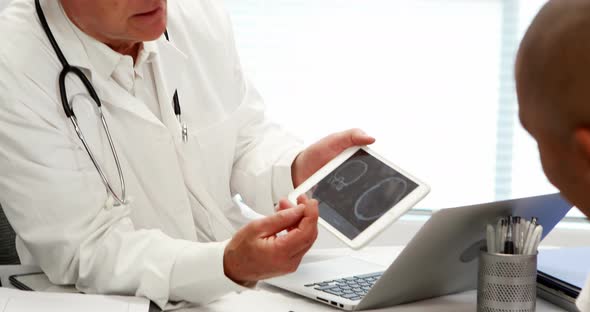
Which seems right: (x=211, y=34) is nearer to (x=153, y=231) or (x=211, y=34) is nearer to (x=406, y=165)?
(x=153, y=231)

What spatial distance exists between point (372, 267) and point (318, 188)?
26 cm

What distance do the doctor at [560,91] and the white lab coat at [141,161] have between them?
2.20 ft

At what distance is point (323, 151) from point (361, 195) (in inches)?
15.5

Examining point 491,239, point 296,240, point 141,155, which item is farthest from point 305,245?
point 141,155

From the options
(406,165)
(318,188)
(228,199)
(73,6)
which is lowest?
(406,165)

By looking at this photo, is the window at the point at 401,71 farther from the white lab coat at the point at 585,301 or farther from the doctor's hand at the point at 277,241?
the white lab coat at the point at 585,301

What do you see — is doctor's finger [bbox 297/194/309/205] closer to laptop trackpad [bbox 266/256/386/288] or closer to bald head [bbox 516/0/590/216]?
laptop trackpad [bbox 266/256/386/288]

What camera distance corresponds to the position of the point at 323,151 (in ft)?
5.97

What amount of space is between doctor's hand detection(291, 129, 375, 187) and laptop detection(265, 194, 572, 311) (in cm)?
23

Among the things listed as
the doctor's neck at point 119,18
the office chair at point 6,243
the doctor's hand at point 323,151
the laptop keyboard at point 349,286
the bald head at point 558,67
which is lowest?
the office chair at point 6,243

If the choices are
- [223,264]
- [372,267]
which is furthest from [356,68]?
[223,264]

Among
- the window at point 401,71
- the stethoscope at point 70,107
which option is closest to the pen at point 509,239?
the stethoscope at point 70,107

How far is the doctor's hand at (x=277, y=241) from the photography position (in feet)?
4.51

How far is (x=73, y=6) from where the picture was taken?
1744mm
